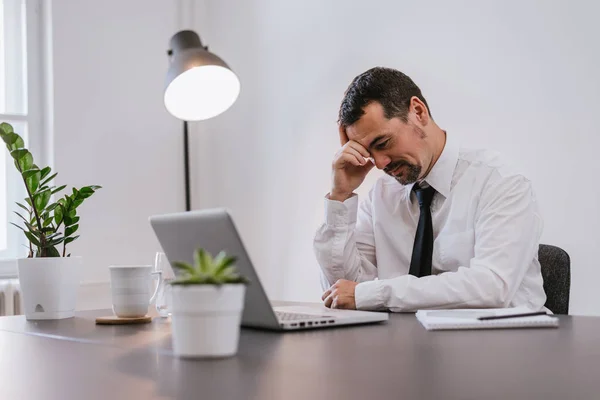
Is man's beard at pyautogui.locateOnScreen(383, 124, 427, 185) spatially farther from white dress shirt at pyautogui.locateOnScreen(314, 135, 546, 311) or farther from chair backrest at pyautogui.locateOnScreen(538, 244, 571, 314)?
chair backrest at pyautogui.locateOnScreen(538, 244, 571, 314)

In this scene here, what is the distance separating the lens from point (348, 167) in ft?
6.81

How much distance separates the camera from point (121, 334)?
4.32 ft

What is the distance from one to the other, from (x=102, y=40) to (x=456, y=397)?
10.6 feet

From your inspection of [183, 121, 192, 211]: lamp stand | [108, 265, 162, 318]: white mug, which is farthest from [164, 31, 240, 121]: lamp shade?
[108, 265, 162, 318]: white mug

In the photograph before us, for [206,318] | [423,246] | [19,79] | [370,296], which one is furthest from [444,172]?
[19,79]

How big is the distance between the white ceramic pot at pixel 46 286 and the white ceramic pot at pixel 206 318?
0.88 metres

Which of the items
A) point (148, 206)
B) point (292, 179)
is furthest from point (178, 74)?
point (148, 206)

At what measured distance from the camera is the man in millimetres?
1728

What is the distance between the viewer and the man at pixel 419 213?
1728 mm

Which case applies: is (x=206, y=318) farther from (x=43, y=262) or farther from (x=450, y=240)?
(x=450, y=240)

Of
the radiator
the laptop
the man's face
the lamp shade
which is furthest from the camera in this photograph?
the radiator

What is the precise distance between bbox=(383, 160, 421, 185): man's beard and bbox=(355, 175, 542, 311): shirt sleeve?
0.20m

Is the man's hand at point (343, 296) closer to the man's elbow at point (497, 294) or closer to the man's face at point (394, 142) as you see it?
the man's elbow at point (497, 294)

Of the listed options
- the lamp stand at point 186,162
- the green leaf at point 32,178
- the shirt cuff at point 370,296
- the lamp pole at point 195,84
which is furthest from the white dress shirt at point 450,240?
the lamp stand at point 186,162
